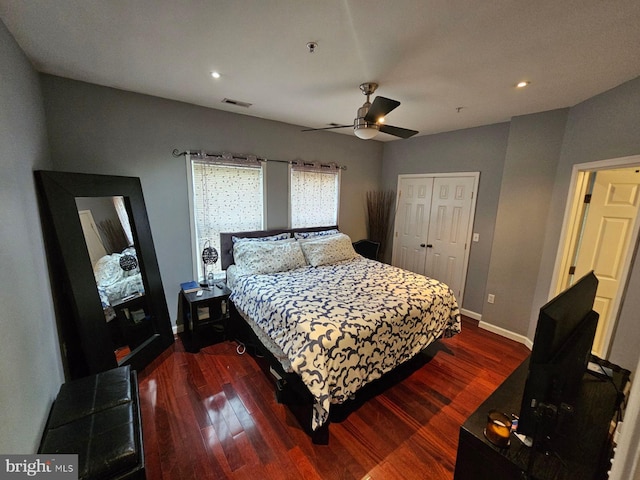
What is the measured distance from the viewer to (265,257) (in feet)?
9.73

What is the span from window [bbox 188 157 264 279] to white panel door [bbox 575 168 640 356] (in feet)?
11.5

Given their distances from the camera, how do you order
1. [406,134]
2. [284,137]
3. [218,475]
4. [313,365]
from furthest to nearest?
[284,137], [406,134], [313,365], [218,475]

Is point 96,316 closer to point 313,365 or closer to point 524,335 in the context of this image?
point 313,365

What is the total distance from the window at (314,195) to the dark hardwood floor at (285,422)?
6.58ft

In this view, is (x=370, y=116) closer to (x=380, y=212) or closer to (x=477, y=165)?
(x=477, y=165)

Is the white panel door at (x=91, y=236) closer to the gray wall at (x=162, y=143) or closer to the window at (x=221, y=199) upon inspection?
the gray wall at (x=162, y=143)

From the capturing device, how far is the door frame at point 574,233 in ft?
6.25

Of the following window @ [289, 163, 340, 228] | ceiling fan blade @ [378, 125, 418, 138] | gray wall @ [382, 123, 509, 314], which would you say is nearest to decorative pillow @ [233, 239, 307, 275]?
window @ [289, 163, 340, 228]

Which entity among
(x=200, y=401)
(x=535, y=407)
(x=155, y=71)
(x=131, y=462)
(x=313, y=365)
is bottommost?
(x=200, y=401)

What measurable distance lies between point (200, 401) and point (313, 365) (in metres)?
1.09

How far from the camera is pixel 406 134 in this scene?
2.41 meters

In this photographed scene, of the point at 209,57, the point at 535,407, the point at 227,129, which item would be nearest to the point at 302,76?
the point at 209,57
